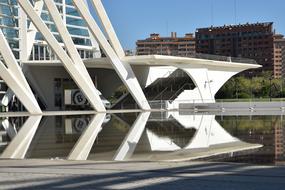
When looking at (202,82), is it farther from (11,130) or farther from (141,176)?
(141,176)

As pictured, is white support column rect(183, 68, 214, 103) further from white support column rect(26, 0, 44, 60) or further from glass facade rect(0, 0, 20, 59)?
glass facade rect(0, 0, 20, 59)

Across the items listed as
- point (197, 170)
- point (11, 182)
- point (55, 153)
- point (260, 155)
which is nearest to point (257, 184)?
point (197, 170)

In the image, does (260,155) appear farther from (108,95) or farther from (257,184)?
(108,95)

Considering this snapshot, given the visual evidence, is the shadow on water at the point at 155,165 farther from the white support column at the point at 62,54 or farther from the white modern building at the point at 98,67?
the white modern building at the point at 98,67

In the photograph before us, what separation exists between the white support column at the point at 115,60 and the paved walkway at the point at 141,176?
30238 millimetres

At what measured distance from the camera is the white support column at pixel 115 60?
125 feet

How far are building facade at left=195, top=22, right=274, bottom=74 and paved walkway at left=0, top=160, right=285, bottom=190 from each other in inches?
3914

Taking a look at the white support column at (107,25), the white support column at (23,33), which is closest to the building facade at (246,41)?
the white support column at (23,33)

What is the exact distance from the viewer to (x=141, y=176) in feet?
23.6

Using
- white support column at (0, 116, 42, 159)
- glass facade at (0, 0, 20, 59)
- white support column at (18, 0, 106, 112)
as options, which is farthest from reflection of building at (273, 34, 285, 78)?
white support column at (0, 116, 42, 159)

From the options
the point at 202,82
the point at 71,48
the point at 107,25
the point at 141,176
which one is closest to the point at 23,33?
the point at 107,25

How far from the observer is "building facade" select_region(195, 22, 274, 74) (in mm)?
104500

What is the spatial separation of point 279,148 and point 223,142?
258cm

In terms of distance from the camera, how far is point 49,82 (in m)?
52.8
